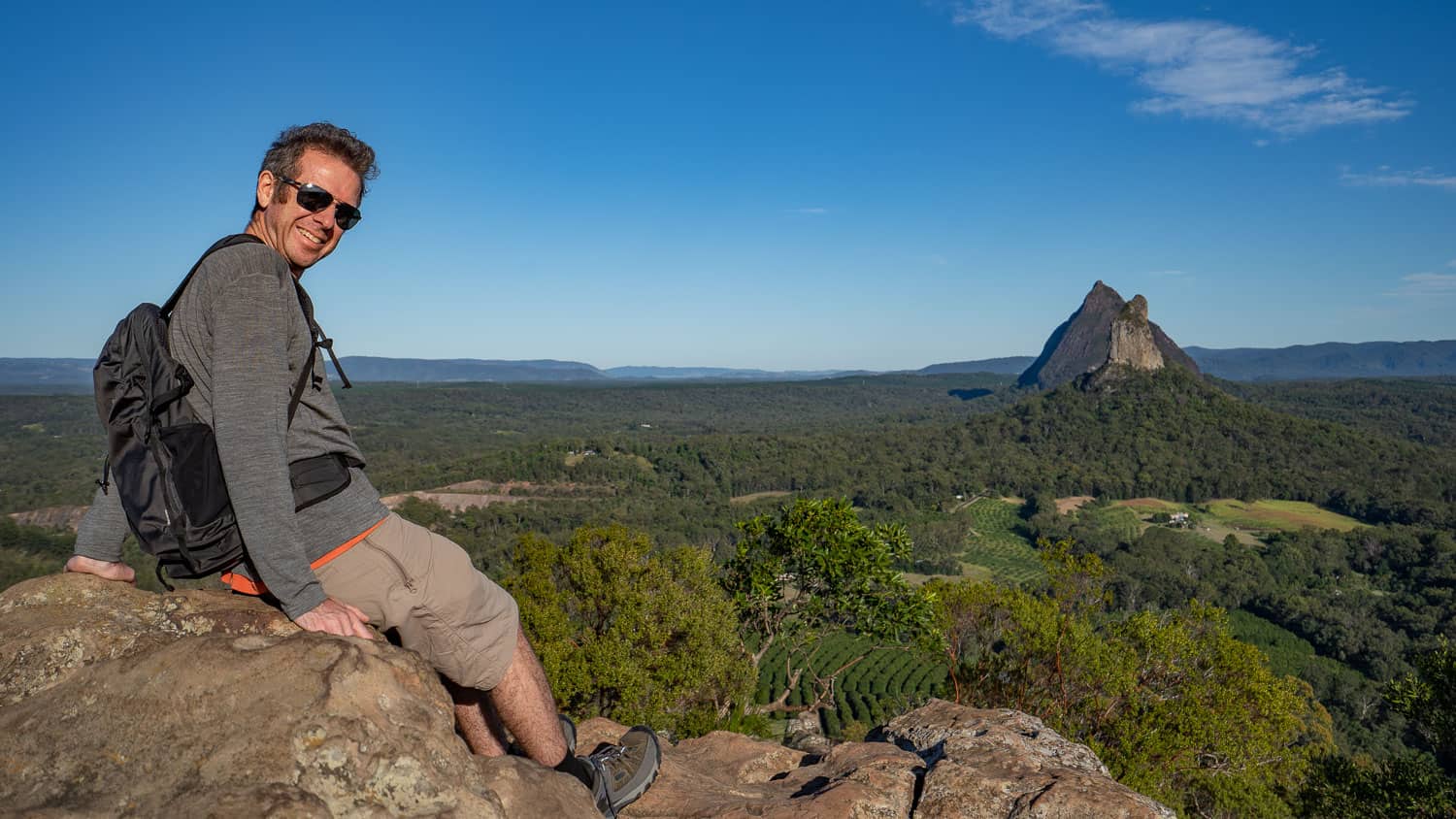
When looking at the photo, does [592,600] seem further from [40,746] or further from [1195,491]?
[1195,491]

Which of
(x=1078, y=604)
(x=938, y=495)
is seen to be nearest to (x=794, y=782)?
(x=1078, y=604)

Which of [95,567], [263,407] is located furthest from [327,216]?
[95,567]

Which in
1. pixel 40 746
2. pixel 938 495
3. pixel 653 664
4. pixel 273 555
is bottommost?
pixel 938 495

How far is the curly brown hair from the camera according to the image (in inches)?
131

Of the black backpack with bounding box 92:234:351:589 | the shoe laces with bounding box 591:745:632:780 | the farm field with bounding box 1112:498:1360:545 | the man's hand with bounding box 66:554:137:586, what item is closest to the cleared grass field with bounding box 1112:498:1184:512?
the farm field with bounding box 1112:498:1360:545

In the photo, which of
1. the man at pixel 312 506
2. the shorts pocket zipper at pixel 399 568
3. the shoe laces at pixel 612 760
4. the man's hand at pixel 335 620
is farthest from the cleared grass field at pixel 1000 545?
the man's hand at pixel 335 620

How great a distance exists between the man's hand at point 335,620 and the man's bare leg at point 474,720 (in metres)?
0.75

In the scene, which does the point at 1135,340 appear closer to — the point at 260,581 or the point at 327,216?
the point at 327,216

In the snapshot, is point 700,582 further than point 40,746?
Yes

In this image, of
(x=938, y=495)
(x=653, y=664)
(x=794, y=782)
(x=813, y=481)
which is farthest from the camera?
(x=813, y=481)

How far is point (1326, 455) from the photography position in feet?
401

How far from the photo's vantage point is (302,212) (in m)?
3.31

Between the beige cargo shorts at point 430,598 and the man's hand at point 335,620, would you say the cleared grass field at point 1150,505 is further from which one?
the man's hand at point 335,620

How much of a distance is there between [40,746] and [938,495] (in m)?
131
